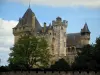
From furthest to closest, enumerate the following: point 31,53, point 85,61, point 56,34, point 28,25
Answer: point 56,34, point 28,25, point 31,53, point 85,61

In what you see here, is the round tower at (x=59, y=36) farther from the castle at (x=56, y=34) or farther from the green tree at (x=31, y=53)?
the green tree at (x=31, y=53)

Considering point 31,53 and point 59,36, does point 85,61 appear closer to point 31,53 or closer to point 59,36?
point 31,53

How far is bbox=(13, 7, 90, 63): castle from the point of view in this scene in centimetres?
13388

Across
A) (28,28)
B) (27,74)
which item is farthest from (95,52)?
(28,28)

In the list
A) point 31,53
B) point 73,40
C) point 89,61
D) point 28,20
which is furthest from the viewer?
point 73,40

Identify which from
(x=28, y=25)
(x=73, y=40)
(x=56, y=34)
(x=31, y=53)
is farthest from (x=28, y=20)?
(x=31, y=53)

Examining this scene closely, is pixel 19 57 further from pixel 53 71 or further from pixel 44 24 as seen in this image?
pixel 53 71

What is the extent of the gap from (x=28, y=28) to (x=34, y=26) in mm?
2499

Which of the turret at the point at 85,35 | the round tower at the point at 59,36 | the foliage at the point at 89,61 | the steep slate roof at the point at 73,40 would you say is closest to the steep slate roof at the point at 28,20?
the round tower at the point at 59,36

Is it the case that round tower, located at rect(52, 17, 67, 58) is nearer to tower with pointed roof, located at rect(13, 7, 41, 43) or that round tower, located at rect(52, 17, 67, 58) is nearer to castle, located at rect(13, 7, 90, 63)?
castle, located at rect(13, 7, 90, 63)

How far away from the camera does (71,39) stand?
145 meters

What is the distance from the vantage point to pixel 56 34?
458 ft

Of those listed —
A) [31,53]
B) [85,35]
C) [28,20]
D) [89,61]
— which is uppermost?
[28,20]

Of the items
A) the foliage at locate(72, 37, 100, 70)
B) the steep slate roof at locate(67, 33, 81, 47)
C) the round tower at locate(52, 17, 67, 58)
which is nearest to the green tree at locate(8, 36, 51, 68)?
the foliage at locate(72, 37, 100, 70)
